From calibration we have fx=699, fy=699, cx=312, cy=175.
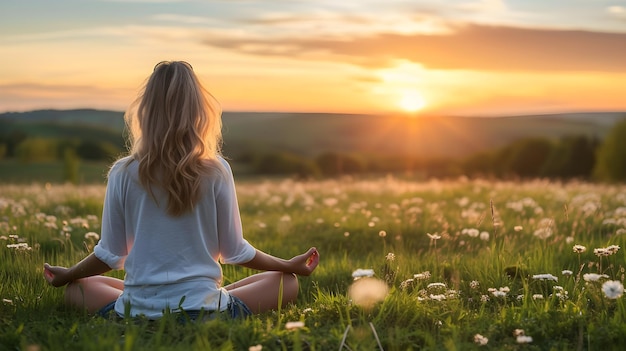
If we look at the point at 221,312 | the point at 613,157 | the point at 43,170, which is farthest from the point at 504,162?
the point at 221,312

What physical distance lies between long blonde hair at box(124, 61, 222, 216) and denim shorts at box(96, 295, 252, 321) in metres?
0.65

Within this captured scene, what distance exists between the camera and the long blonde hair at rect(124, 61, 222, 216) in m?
4.41

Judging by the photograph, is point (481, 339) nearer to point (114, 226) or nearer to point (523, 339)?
point (523, 339)

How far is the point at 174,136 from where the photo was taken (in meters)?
4.46

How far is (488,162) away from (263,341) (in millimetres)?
79061

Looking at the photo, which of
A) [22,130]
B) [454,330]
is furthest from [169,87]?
[22,130]

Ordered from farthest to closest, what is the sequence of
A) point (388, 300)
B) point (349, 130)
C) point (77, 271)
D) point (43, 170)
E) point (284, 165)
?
point (349, 130) < point (43, 170) < point (284, 165) < point (77, 271) < point (388, 300)

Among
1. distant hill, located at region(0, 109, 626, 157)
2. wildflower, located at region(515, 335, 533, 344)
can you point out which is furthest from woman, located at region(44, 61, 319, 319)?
distant hill, located at region(0, 109, 626, 157)

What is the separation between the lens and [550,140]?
267 ft

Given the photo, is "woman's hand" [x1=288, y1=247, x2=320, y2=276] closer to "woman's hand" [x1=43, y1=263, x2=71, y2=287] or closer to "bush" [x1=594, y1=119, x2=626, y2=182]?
"woman's hand" [x1=43, y1=263, x2=71, y2=287]

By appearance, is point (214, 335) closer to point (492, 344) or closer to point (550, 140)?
point (492, 344)

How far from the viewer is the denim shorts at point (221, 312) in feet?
14.6

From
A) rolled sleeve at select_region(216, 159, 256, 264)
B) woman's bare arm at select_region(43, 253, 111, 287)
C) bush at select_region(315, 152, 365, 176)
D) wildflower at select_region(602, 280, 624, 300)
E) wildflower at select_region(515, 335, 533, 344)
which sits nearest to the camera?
wildflower at select_region(515, 335, 533, 344)

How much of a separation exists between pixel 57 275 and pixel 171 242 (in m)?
1.07
